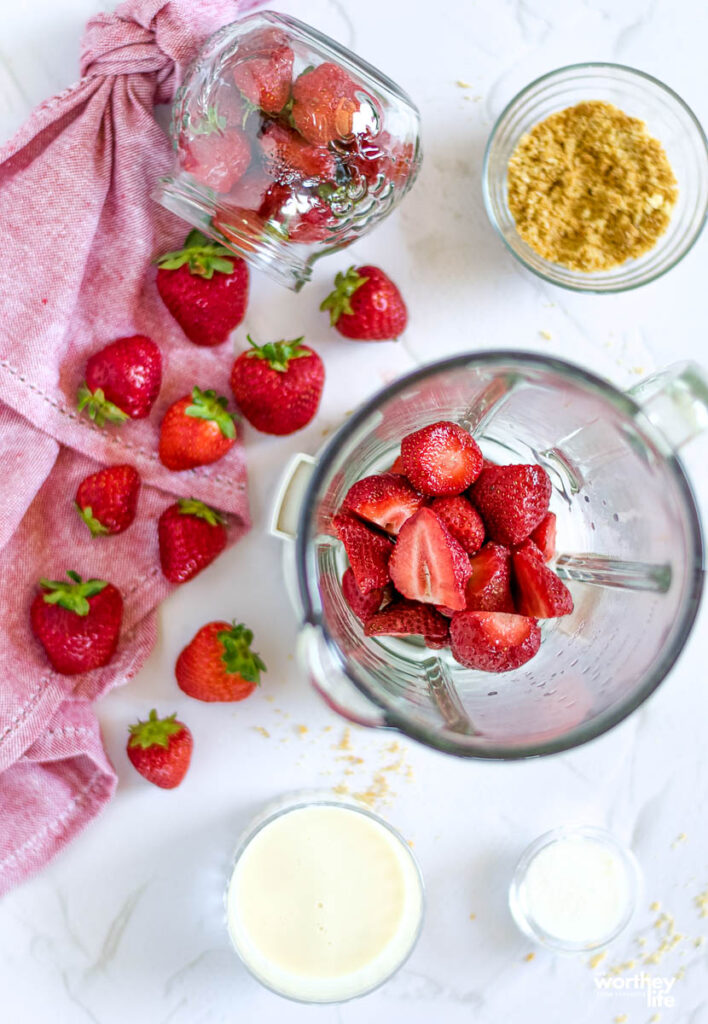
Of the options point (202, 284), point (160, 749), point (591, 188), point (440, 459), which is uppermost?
point (591, 188)

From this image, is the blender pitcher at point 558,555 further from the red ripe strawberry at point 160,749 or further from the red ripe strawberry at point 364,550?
the red ripe strawberry at point 160,749

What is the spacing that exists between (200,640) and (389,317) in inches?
19.8

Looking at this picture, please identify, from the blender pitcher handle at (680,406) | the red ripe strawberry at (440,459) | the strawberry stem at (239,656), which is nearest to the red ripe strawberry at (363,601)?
→ the red ripe strawberry at (440,459)

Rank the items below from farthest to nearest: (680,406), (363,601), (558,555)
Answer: (558,555), (363,601), (680,406)

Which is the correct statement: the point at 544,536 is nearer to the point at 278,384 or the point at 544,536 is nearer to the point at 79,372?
the point at 278,384

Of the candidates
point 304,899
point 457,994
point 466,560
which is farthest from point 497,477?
point 457,994

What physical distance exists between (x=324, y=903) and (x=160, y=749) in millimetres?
318

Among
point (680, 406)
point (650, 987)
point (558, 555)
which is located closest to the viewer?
point (680, 406)

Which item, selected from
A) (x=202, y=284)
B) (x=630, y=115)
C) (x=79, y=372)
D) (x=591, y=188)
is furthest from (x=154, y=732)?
(x=630, y=115)

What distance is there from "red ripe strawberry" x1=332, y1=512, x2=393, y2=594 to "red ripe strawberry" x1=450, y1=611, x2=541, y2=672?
97 mm

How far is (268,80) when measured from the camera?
1.07m

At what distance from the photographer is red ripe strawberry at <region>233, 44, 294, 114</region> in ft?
3.52

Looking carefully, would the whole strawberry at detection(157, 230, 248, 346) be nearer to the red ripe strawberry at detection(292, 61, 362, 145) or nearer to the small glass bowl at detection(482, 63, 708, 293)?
the red ripe strawberry at detection(292, 61, 362, 145)

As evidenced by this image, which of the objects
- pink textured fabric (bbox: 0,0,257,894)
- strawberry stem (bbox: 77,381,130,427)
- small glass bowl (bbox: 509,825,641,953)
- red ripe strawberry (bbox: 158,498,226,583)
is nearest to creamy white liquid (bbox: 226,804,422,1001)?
small glass bowl (bbox: 509,825,641,953)
